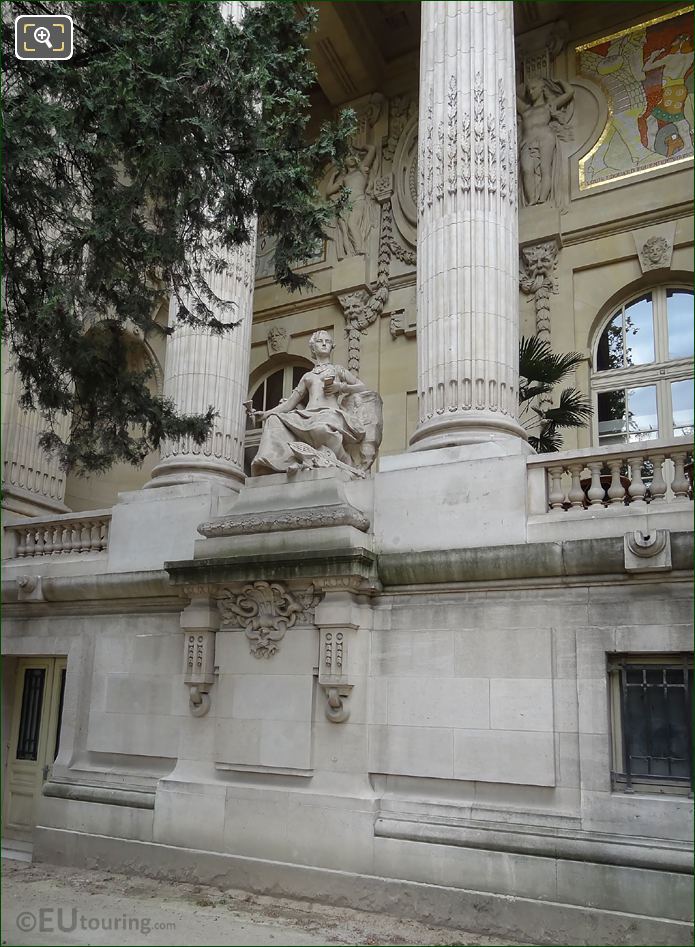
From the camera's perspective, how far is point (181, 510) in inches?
439

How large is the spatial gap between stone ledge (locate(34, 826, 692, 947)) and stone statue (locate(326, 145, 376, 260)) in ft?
44.2

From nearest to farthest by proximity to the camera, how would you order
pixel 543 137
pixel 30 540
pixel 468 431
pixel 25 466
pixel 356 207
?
pixel 468 431 → pixel 30 540 → pixel 25 466 → pixel 543 137 → pixel 356 207

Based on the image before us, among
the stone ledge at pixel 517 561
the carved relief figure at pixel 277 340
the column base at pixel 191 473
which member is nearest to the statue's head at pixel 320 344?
the column base at pixel 191 473

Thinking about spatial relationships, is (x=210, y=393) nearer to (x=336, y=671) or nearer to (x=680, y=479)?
(x=336, y=671)

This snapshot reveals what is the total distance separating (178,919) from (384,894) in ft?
6.23

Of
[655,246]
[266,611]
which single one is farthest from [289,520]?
[655,246]

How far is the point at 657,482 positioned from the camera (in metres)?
8.30

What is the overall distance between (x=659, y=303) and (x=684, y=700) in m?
10.6

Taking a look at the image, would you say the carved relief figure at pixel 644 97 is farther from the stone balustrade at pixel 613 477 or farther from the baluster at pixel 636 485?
the baluster at pixel 636 485

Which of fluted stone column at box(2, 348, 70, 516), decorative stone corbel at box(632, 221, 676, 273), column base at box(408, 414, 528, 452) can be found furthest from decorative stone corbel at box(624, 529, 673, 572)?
decorative stone corbel at box(632, 221, 676, 273)

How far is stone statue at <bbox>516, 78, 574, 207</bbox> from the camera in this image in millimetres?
17625

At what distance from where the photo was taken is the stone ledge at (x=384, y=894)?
23.7ft

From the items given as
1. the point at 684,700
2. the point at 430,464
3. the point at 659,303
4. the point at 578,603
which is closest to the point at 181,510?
the point at 430,464

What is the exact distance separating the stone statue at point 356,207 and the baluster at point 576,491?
11.8 meters
